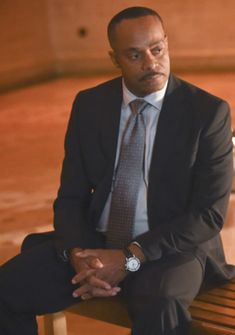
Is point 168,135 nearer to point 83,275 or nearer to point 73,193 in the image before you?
point 73,193

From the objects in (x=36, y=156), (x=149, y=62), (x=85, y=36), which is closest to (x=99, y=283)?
(x=149, y=62)

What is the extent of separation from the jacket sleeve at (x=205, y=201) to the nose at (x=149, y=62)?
0.28m

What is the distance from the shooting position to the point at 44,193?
5.32 meters

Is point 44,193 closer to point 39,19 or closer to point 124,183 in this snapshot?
point 124,183

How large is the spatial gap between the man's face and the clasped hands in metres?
0.64

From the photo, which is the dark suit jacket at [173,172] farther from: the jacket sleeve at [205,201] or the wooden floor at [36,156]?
the wooden floor at [36,156]

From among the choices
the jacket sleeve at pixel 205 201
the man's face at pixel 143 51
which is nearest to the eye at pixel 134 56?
the man's face at pixel 143 51

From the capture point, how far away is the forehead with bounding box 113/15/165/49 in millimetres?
2662

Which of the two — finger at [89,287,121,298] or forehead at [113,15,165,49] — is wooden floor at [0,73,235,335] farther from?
forehead at [113,15,165,49]

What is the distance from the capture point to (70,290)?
2.70 meters

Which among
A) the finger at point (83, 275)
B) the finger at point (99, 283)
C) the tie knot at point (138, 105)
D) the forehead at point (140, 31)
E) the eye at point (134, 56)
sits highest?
the forehead at point (140, 31)

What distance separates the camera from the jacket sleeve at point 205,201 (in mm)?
2621

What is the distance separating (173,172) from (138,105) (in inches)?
12.1

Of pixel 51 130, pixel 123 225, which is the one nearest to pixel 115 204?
pixel 123 225
